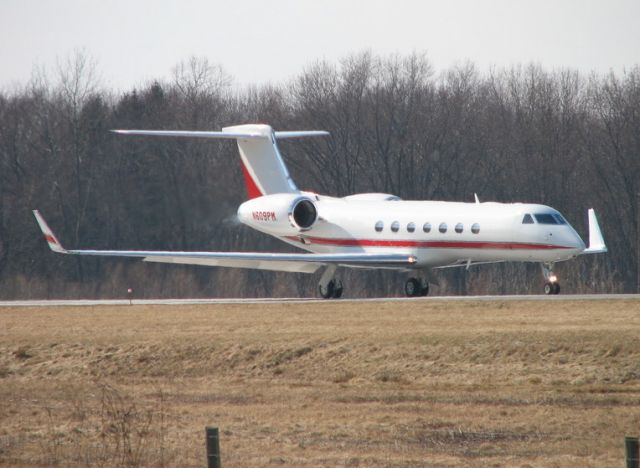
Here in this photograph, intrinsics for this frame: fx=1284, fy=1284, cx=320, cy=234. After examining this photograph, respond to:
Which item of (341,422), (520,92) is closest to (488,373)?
(341,422)

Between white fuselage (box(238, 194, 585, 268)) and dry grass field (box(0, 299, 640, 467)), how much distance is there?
9.00ft

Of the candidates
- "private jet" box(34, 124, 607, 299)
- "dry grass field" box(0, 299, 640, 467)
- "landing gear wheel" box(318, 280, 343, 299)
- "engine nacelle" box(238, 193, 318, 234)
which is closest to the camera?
"dry grass field" box(0, 299, 640, 467)

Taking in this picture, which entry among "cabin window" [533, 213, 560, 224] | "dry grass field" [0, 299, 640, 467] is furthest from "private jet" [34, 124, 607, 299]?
"dry grass field" [0, 299, 640, 467]

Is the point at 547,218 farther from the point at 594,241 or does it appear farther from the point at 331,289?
the point at 331,289

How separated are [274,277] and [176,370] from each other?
97.5ft

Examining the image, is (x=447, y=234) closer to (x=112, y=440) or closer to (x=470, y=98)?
(x=112, y=440)

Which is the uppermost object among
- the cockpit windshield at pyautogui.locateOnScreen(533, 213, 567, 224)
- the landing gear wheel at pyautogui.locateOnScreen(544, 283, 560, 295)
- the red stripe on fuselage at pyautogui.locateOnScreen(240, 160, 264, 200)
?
the red stripe on fuselage at pyautogui.locateOnScreen(240, 160, 264, 200)

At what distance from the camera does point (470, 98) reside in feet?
197

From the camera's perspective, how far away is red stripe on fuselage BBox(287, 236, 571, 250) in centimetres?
3168

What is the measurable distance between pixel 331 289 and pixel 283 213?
2504 mm

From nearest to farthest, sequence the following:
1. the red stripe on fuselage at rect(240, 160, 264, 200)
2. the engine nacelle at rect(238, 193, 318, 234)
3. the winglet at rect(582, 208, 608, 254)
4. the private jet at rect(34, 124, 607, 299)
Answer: the private jet at rect(34, 124, 607, 299) → the winglet at rect(582, 208, 608, 254) → the engine nacelle at rect(238, 193, 318, 234) → the red stripe on fuselage at rect(240, 160, 264, 200)

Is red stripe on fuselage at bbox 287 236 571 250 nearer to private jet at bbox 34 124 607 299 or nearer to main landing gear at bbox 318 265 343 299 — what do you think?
private jet at bbox 34 124 607 299

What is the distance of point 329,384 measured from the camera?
70.9ft

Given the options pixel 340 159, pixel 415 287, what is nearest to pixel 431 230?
pixel 415 287
